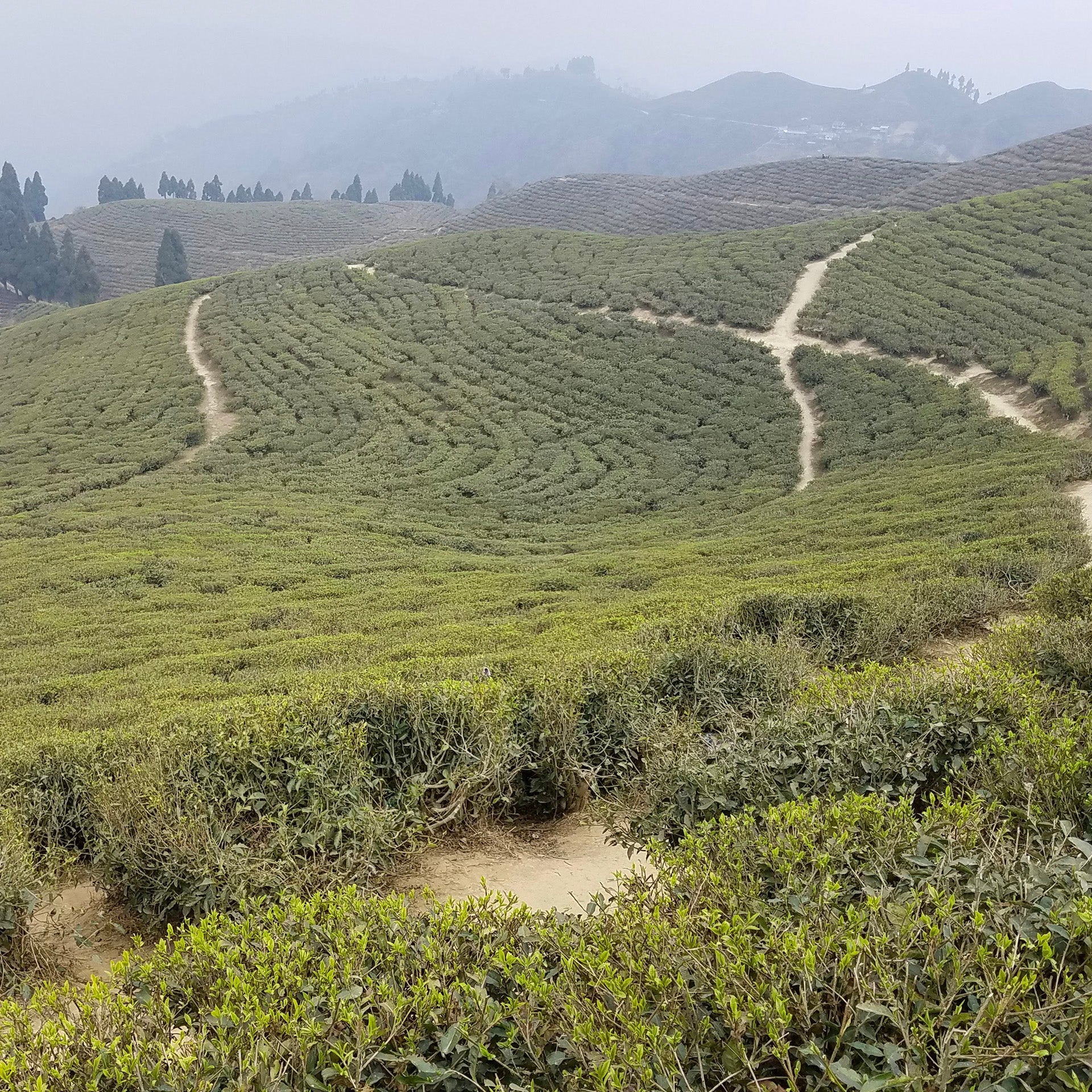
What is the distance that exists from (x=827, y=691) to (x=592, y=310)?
3409cm

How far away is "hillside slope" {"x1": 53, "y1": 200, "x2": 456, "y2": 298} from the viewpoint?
87375mm

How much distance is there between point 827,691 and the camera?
17.0 ft

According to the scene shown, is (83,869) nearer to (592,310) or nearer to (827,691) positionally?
(827,691)

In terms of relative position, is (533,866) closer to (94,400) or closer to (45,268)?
(94,400)

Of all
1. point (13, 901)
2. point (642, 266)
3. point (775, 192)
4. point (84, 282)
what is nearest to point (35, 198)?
point (84, 282)

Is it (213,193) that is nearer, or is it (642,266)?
(642,266)

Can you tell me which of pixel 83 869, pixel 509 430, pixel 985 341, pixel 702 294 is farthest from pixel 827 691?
pixel 702 294

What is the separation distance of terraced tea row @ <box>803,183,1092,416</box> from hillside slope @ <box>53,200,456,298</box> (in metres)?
62.6

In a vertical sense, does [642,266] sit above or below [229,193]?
below

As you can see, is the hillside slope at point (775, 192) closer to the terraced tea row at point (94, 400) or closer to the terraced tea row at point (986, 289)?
the terraced tea row at point (986, 289)

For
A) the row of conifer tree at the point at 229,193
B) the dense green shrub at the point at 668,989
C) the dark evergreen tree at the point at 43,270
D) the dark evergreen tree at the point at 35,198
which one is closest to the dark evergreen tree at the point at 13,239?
the dark evergreen tree at the point at 43,270

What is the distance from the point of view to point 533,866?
5180 millimetres

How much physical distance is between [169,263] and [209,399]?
5247cm

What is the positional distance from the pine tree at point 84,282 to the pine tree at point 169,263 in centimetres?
708
